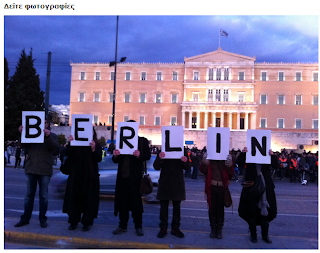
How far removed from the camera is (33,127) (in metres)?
6.07

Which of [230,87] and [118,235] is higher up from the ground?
[230,87]

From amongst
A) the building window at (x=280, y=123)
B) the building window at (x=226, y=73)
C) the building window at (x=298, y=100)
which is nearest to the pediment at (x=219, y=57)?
the building window at (x=226, y=73)

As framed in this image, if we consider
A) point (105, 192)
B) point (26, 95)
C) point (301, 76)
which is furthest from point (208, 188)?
point (301, 76)

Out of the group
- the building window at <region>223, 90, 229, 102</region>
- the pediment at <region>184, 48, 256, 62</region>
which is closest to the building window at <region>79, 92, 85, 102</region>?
the pediment at <region>184, 48, 256, 62</region>

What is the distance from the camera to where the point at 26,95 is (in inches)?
1726

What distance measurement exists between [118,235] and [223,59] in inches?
2245

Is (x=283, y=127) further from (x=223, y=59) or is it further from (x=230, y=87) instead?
(x=223, y=59)

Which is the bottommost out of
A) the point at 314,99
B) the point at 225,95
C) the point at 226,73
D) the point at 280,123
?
the point at 280,123

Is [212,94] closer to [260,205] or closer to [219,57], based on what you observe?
[219,57]

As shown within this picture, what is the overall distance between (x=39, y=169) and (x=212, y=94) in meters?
54.9

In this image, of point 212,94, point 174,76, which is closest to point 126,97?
point 174,76

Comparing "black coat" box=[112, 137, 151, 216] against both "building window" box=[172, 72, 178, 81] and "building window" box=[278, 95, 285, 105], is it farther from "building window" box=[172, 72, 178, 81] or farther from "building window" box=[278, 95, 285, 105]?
"building window" box=[278, 95, 285, 105]

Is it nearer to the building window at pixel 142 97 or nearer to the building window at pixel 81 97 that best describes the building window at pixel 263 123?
the building window at pixel 142 97

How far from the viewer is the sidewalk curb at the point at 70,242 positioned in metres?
5.17
